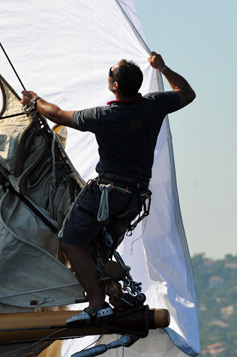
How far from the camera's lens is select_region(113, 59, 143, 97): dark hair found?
5277 millimetres

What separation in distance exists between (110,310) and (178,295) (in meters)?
1.44

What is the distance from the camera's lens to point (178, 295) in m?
6.79

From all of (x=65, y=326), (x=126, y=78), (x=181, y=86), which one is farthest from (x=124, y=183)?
(x=65, y=326)

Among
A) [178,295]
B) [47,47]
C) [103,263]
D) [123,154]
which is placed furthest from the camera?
[47,47]

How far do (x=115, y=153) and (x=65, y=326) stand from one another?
1061 millimetres

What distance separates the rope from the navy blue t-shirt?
0.11 m

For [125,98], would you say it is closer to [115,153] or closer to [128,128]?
[128,128]

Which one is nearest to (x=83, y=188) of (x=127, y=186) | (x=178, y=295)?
(x=127, y=186)

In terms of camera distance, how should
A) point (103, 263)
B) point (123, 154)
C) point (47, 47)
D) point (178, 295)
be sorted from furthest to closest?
point (47, 47) → point (178, 295) → point (103, 263) → point (123, 154)

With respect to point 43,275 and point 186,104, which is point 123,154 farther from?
point 43,275

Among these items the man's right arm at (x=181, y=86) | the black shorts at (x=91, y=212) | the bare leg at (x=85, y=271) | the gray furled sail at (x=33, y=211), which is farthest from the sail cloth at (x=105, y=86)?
the black shorts at (x=91, y=212)

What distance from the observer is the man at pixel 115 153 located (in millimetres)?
5305

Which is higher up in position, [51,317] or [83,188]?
[83,188]

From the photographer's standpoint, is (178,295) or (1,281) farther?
(178,295)
